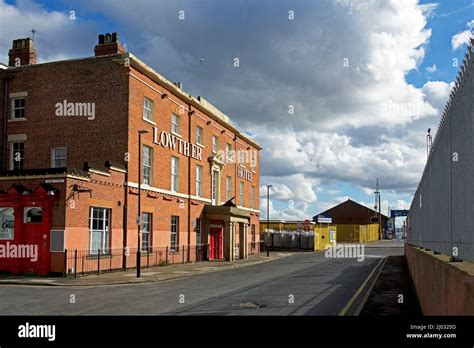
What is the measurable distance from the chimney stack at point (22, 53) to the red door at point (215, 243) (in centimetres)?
1819

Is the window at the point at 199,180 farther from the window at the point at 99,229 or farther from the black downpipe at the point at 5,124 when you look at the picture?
the black downpipe at the point at 5,124

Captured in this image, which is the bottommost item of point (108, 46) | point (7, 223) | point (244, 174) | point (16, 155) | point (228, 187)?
point (7, 223)

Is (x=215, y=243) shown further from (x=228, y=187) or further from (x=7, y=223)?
(x=7, y=223)

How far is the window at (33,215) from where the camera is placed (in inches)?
973

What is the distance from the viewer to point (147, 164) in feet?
104

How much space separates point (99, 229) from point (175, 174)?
9.71 m

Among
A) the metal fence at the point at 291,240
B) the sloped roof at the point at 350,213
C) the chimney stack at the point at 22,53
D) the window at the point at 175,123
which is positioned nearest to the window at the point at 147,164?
the window at the point at 175,123

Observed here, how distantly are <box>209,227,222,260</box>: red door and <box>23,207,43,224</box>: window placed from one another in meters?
18.1

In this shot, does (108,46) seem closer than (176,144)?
Yes

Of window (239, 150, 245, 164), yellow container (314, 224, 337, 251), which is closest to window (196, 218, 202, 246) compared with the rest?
window (239, 150, 245, 164)

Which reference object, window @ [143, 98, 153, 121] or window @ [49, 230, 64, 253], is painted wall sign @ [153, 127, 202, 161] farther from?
window @ [49, 230, 64, 253]

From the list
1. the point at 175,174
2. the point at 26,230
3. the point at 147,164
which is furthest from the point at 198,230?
the point at 26,230

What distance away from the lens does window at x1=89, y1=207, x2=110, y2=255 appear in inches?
1029

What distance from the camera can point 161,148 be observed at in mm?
32969
